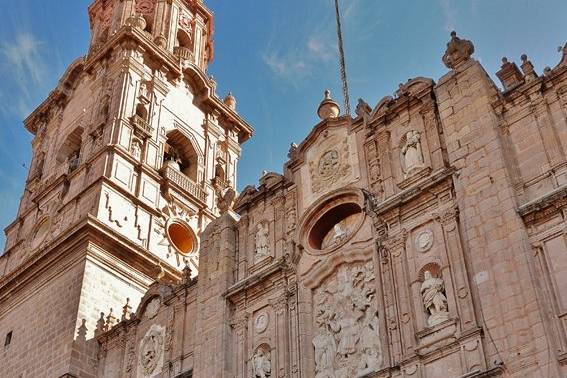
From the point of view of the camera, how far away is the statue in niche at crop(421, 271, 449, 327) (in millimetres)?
15219

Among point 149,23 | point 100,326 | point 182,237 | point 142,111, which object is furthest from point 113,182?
point 149,23

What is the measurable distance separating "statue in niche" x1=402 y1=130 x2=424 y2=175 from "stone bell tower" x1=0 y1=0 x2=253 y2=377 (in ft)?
35.7

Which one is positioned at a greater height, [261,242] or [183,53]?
[183,53]

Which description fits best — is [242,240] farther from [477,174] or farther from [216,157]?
[216,157]

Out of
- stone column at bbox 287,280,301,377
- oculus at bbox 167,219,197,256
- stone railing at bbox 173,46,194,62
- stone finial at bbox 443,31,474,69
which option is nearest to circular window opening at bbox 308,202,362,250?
stone column at bbox 287,280,301,377

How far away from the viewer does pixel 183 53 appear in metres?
35.2

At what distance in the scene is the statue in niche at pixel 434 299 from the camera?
1522cm

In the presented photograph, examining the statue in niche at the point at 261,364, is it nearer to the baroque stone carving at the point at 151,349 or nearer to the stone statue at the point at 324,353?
the stone statue at the point at 324,353

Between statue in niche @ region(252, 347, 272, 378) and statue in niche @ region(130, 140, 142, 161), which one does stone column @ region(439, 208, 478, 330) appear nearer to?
statue in niche @ region(252, 347, 272, 378)

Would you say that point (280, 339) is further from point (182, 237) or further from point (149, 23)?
point (149, 23)

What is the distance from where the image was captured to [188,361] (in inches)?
789

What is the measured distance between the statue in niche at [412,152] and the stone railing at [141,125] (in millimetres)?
14007

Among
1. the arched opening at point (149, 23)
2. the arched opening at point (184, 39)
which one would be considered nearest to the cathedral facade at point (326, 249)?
the arched opening at point (149, 23)

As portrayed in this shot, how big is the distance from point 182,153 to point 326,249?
15.1m
